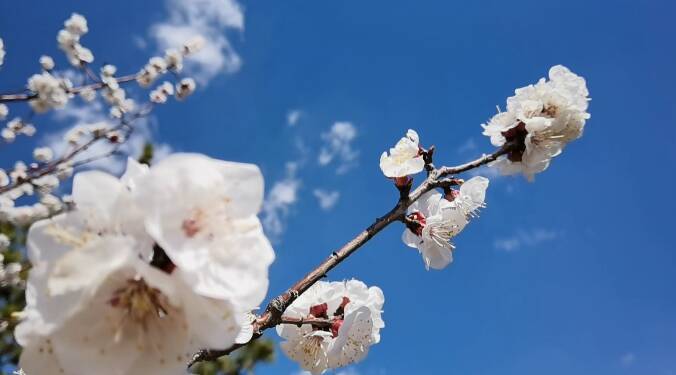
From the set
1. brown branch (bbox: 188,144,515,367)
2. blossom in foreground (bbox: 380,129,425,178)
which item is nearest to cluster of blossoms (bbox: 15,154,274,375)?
brown branch (bbox: 188,144,515,367)

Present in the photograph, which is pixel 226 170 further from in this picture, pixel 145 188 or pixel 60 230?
pixel 60 230

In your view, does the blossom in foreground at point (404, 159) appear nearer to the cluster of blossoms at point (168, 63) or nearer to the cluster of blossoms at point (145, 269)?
the cluster of blossoms at point (145, 269)

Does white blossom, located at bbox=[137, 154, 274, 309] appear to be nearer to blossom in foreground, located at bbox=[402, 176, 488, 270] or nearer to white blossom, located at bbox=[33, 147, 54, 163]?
blossom in foreground, located at bbox=[402, 176, 488, 270]

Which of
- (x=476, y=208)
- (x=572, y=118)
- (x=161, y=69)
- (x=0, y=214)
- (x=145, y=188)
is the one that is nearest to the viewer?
(x=145, y=188)

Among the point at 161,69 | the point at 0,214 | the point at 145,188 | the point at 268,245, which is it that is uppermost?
the point at 161,69

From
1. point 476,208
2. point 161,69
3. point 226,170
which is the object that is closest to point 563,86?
point 476,208

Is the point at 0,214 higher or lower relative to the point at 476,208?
higher

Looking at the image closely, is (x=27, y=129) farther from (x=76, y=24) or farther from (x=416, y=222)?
(x=416, y=222)

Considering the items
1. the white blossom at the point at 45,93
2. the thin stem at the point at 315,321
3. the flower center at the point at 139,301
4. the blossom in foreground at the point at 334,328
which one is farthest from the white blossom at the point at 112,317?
the white blossom at the point at 45,93

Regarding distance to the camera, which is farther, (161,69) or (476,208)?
(161,69)
